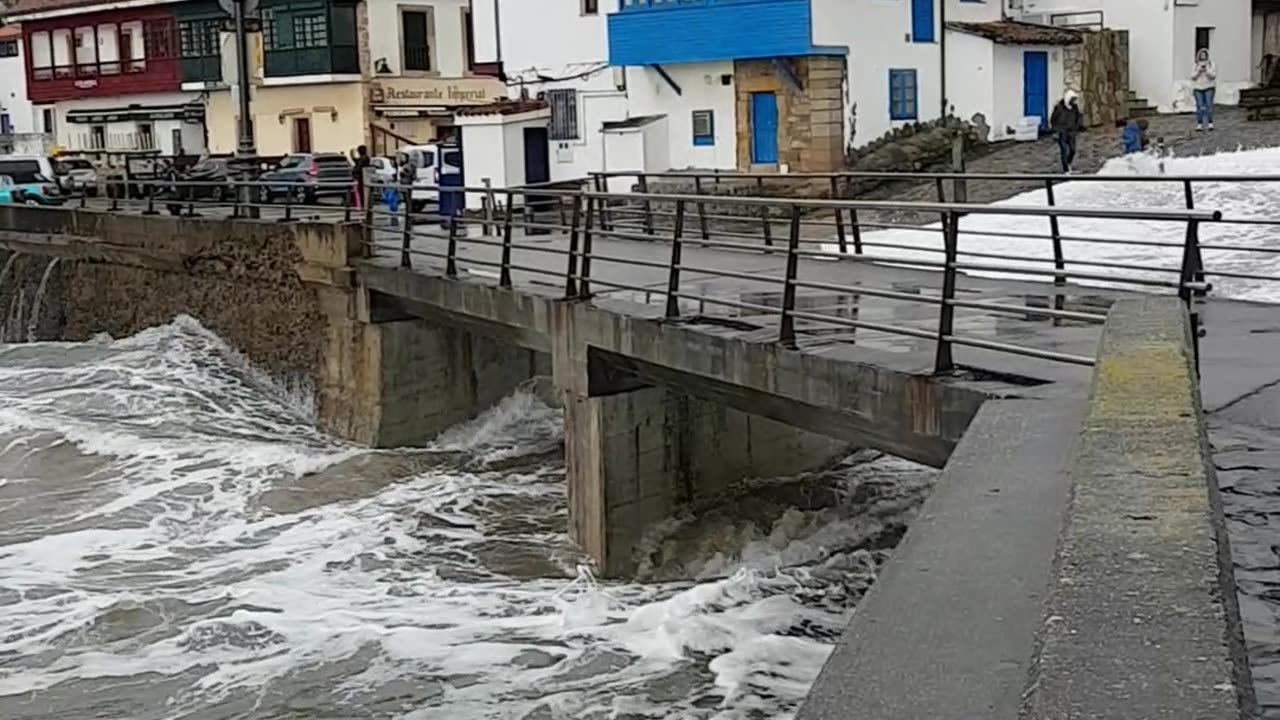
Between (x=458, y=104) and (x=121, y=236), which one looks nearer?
(x=121, y=236)

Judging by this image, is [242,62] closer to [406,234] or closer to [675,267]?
[406,234]

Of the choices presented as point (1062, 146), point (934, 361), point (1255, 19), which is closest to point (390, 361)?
point (934, 361)

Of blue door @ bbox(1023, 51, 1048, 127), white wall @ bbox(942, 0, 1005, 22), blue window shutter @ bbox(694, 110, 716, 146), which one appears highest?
white wall @ bbox(942, 0, 1005, 22)

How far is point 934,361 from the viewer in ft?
29.9

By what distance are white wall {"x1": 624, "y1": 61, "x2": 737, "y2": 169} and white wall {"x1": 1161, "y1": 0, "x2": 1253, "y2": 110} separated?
10.3 meters

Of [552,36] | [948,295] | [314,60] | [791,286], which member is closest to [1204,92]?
[552,36]

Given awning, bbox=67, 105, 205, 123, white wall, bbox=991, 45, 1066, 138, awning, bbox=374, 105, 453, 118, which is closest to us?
white wall, bbox=991, 45, 1066, 138

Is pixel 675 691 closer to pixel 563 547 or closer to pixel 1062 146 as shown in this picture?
pixel 563 547

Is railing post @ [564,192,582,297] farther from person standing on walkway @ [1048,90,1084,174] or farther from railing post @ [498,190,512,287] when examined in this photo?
person standing on walkway @ [1048,90,1084,174]

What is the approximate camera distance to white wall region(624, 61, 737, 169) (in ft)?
116

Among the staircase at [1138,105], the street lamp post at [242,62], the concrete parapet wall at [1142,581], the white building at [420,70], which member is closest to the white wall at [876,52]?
the staircase at [1138,105]

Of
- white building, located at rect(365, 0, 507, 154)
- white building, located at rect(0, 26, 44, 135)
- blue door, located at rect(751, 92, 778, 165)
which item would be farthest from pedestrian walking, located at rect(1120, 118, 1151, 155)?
white building, located at rect(0, 26, 44, 135)

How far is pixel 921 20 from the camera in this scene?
1391 inches

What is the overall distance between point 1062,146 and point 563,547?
17674 millimetres
